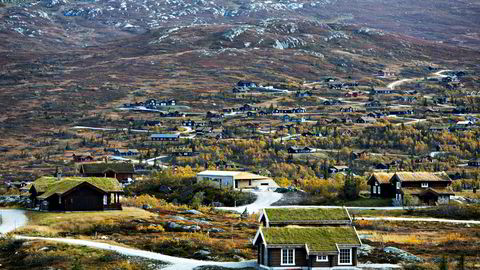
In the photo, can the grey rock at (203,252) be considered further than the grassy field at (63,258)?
Yes

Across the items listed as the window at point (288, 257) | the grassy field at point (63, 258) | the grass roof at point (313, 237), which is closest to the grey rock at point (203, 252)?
the grassy field at point (63, 258)

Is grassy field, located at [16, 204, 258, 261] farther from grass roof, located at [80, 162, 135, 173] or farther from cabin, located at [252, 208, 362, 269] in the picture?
grass roof, located at [80, 162, 135, 173]

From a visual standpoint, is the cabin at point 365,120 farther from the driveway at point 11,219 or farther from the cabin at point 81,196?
the driveway at point 11,219

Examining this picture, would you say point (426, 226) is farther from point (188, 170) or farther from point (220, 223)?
point (188, 170)

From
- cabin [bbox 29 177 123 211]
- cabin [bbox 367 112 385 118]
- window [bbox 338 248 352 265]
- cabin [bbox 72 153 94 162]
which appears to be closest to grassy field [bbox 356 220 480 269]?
window [bbox 338 248 352 265]

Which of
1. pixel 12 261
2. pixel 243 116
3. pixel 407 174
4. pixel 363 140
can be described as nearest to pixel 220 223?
pixel 12 261

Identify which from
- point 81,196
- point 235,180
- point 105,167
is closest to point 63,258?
point 81,196
